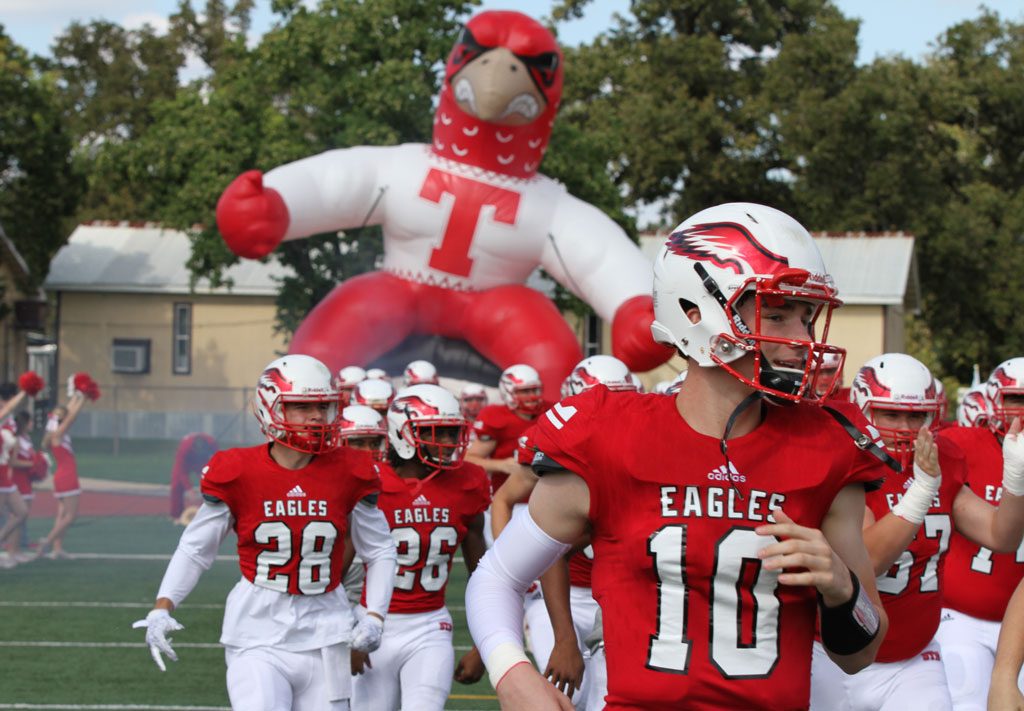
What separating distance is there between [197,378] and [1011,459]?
31028 millimetres

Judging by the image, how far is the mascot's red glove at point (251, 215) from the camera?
11766 millimetres

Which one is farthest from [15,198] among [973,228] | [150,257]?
[973,228]

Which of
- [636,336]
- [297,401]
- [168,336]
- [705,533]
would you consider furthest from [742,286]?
[168,336]

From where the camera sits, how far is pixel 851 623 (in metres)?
2.92

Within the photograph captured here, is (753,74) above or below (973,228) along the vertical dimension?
above

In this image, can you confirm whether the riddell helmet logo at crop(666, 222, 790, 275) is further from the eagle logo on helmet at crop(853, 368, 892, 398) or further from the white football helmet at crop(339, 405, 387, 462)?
the white football helmet at crop(339, 405, 387, 462)

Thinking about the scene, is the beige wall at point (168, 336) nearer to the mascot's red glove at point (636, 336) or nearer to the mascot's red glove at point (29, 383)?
the mascot's red glove at point (29, 383)

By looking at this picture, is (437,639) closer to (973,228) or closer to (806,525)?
(806,525)

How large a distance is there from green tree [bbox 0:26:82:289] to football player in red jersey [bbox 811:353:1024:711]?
29809mm

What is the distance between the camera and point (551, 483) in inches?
121

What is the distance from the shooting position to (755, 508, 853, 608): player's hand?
2760 mm

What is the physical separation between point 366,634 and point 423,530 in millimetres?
1099

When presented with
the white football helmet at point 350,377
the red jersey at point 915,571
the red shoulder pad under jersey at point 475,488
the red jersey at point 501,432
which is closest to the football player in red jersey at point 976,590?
the red jersey at point 915,571

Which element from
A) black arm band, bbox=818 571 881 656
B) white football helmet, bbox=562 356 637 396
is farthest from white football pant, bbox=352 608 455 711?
black arm band, bbox=818 571 881 656
